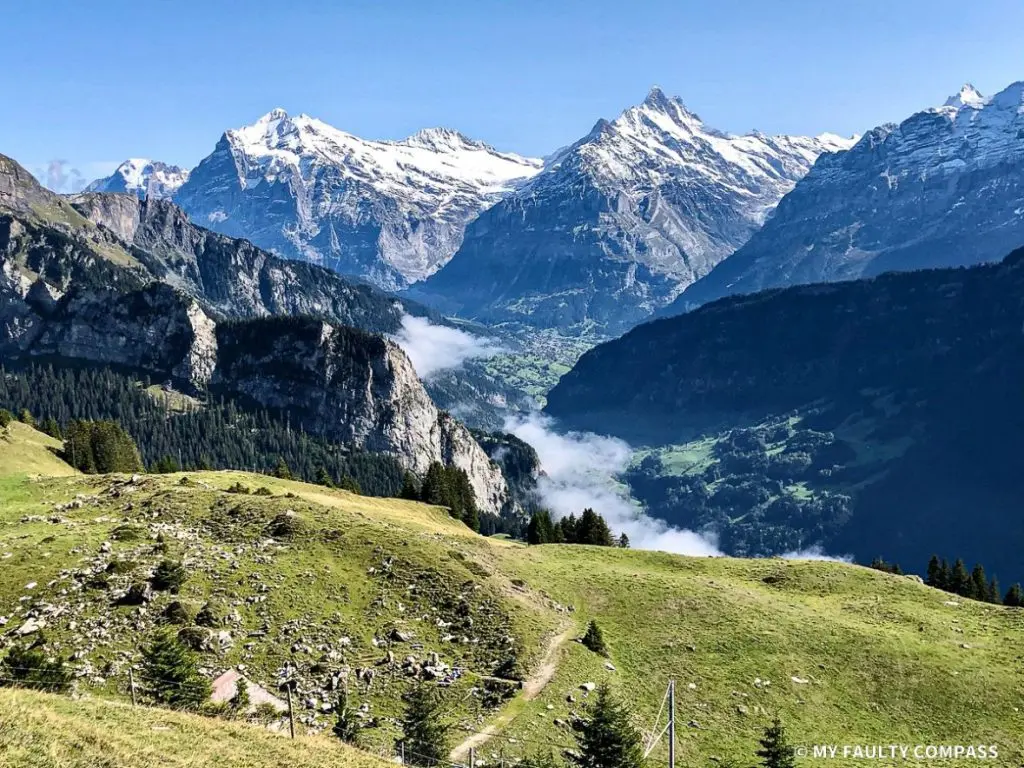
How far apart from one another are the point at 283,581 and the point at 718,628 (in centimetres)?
3972

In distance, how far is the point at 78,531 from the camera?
69.2m

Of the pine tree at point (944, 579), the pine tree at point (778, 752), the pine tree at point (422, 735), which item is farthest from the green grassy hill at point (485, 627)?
the pine tree at point (944, 579)

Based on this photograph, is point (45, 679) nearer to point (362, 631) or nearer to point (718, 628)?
point (362, 631)

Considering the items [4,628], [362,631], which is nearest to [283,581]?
[362,631]

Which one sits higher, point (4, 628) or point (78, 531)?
point (78, 531)

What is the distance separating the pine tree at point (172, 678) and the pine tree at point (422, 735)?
1249 cm

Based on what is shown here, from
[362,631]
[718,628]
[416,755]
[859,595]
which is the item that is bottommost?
[416,755]

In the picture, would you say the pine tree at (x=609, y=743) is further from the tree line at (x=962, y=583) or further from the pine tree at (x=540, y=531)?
the tree line at (x=962, y=583)

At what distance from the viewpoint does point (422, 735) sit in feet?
150

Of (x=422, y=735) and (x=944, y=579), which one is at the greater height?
(x=944, y=579)

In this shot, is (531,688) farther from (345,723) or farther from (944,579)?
(944,579)

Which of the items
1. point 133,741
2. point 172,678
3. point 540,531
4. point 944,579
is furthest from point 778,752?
point 944,579

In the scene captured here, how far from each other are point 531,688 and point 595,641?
31.5 feet

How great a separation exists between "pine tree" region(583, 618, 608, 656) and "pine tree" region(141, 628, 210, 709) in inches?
1217
